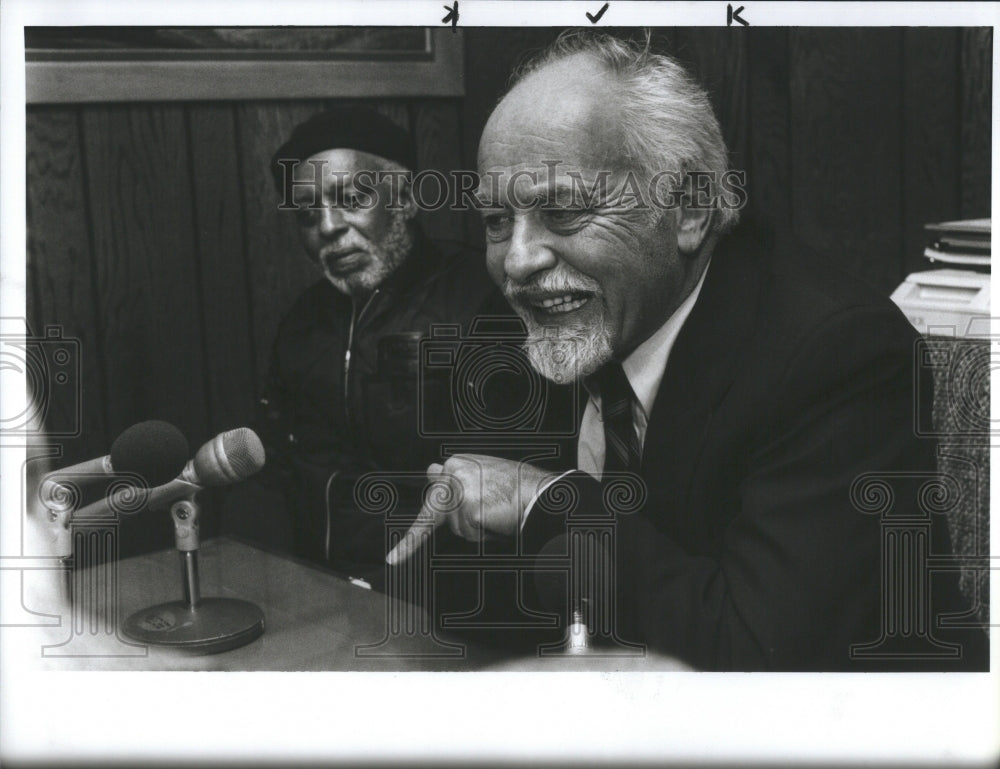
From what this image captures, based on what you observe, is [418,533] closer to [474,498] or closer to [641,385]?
[474,498]

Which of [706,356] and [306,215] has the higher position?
[306,215]

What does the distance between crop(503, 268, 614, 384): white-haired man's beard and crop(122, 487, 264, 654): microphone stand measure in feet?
2.46

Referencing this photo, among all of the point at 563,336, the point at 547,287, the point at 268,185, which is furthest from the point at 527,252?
the point at 268,185

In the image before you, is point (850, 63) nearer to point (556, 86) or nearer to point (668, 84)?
point (668, 84)

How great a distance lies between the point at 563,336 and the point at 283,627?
0.82 metres

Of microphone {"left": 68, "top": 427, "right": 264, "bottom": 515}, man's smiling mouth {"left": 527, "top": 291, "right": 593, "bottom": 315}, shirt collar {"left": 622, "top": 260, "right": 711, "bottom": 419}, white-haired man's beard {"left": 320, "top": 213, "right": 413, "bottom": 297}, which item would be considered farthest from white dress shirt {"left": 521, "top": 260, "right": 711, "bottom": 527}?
microphone {"left": 68, "top": 427, "right": 264, "bottom": 515}

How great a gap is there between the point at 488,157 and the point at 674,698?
114 cm

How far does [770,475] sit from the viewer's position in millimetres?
2096

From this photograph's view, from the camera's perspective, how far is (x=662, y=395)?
85.7 inches

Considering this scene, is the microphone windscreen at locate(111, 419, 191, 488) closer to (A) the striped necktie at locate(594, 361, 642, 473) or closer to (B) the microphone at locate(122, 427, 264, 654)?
(B) the microphone at locate(122, 427, 264, 654)

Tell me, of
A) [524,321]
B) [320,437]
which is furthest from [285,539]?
[524,321]

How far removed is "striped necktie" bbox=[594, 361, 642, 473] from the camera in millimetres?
2211

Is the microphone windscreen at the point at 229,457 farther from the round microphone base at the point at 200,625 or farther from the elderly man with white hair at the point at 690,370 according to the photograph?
the elderly man with white hair at the point at 690,370

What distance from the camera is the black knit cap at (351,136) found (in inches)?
88.3
